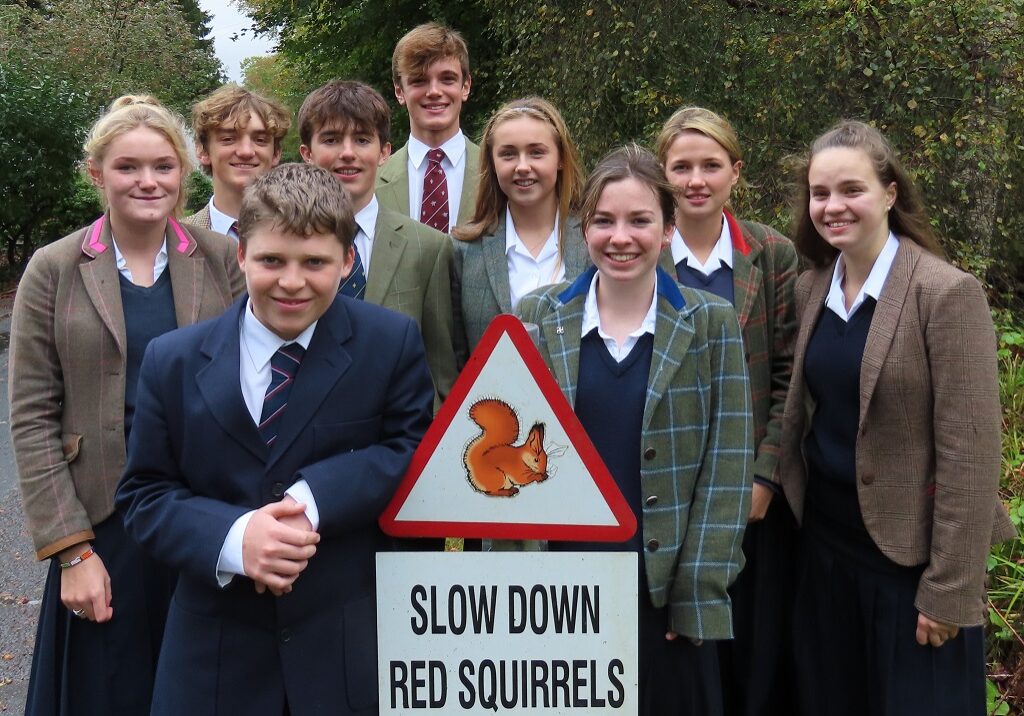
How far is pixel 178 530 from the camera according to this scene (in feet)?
7.54

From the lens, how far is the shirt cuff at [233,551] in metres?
2.26

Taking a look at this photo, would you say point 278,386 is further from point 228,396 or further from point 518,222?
point 518,222

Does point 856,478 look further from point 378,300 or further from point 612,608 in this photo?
point 378,300

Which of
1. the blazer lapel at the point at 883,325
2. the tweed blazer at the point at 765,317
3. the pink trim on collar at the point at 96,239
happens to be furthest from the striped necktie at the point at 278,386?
the blazer lapel at the point at 883,325

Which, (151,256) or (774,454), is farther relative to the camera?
(774,454)

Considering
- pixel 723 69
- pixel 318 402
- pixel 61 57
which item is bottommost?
pixel 318 402

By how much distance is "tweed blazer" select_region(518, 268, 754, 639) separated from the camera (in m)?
2.76

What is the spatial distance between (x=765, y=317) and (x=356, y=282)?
1.46 m

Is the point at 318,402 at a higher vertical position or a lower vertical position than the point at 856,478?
higher

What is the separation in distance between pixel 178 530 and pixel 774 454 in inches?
79.1

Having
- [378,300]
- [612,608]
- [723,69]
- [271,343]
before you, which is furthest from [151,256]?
[723,69]

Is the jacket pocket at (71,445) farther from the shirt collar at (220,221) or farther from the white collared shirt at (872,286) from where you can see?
the white collared shirt at (872,286)

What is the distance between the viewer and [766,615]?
3619mm

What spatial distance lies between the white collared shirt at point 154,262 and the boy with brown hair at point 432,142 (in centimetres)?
147
